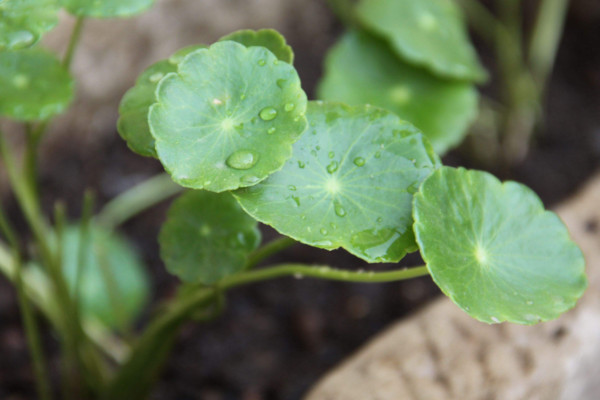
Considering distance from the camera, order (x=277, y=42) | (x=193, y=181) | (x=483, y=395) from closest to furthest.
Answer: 1. (x=193, y=181)
2. (x=277, y=42)
3. (x=483, y=395)

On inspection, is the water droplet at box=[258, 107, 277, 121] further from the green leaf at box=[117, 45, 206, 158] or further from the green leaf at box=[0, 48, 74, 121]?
the green leaf at box=[0, 48, 74, 121]

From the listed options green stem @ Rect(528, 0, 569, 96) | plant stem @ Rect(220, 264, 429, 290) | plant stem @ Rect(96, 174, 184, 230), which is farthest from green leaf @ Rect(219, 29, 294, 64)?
green stem @ Rect(528, 0, 569, 96)

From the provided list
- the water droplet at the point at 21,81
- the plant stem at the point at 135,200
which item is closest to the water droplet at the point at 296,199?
the water droplet at the point at 21,81

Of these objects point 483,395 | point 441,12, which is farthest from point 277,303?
point 441,12

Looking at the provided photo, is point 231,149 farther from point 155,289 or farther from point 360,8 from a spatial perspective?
point 155,289

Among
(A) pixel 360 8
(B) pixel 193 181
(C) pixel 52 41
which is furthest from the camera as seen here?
(C) pixel 52 41
